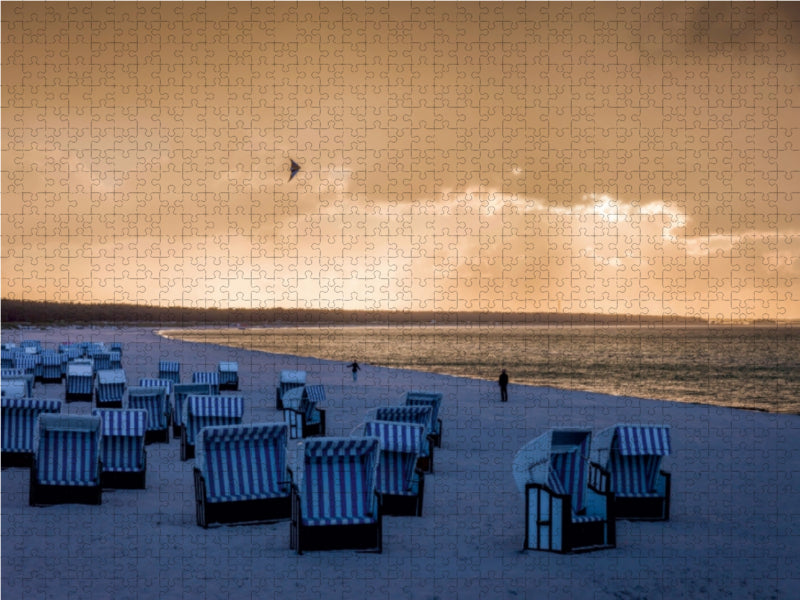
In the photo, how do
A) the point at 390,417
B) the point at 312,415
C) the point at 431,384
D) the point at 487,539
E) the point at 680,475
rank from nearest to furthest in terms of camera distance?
the point at 487,539, the point at 390,417, the point at 680,475, the point at 312,415, the point at 431,384

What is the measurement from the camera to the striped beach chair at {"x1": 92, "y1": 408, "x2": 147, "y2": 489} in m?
15.1

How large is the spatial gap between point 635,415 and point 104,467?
2389 cm

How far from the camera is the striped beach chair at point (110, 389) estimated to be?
2686 centimetres

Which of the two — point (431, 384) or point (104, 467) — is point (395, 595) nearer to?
point (104, 467)

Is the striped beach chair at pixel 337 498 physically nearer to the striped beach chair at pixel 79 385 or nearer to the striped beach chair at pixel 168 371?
the striped beach chair at pixel 79 385

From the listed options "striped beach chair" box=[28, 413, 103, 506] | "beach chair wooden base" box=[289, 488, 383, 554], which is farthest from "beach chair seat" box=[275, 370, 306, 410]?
"beach chair wooden base" box=[289, 488, 383, 554]

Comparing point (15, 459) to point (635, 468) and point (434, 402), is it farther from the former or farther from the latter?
point (635, 468)

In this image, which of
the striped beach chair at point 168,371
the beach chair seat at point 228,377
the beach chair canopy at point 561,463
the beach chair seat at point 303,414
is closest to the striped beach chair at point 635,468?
the beach chair canopy at point 561,463

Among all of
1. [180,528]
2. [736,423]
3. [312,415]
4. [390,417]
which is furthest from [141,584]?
[736,423]

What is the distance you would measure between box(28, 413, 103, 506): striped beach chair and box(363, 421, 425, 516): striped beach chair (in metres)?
4.01

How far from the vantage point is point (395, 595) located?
9383mm

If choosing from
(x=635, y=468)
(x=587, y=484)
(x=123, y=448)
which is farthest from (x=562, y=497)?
(x=123, y=448)

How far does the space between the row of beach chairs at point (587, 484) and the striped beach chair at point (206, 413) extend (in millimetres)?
7572

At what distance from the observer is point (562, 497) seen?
11.1 meters
